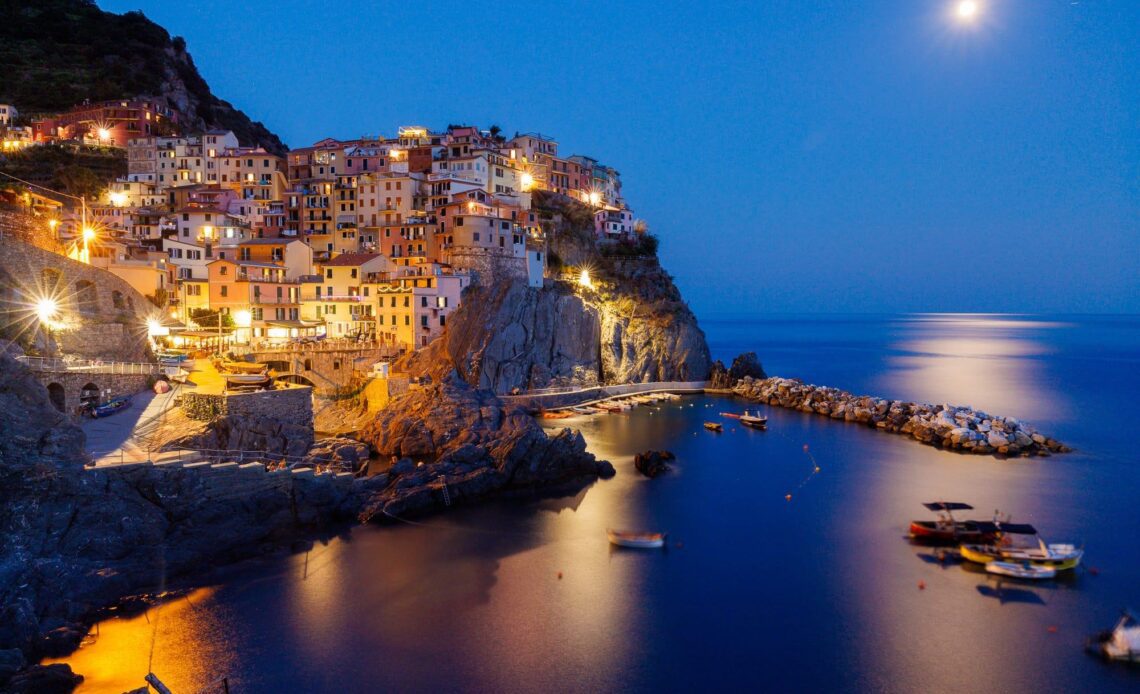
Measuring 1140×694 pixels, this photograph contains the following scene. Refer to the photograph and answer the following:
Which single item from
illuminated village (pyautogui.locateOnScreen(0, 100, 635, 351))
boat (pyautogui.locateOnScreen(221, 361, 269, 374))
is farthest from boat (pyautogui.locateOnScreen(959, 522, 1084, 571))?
illuminated village (pyautogui.locateOnScreen(0, 100, 635, 351))

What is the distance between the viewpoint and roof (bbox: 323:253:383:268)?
49.7 meters

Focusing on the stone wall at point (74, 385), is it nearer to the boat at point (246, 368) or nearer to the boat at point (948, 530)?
the boat at point (246, 368)

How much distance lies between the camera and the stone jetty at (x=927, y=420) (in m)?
39.4

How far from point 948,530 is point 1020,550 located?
8.32 feet

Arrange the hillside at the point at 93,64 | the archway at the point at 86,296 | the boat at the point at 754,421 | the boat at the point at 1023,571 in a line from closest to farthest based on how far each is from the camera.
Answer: the boat at the point at 1023,571, the archway at the point at 86,296, the boat at the point at 754,421, the hillside at the point at 93,64

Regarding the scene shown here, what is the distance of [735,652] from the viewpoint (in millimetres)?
17828

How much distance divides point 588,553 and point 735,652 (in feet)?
23.6

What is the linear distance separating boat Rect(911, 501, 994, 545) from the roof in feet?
129

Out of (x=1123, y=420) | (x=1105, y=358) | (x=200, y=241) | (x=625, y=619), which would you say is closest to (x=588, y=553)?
(x=625, y=619)

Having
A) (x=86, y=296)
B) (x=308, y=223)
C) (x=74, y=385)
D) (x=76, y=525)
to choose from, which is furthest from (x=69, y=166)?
(x=76, y=525)

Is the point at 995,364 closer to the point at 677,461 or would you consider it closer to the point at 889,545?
the point at 677,461

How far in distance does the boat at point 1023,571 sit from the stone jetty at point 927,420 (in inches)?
737

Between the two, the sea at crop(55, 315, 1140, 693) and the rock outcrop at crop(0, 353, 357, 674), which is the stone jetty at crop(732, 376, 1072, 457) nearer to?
the sea at crop(55, 315, 1140, 693)

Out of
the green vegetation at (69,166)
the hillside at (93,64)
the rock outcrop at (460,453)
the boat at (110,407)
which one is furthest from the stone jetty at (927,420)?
the hillside at (93,64)
